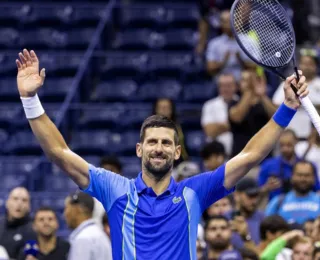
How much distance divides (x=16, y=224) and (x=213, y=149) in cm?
221

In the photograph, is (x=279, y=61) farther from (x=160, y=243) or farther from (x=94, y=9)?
(x=94, y=9)

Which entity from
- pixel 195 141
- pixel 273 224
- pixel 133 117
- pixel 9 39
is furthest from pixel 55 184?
pixel 273 224

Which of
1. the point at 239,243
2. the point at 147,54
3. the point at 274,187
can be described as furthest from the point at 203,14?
the point at 239,243

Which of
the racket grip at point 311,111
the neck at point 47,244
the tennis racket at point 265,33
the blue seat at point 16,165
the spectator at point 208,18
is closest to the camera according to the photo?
the racket grip at point 311,111

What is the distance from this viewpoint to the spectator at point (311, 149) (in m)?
11.7

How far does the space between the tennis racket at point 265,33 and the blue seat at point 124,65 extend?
25.6 feet

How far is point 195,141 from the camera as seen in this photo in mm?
13539

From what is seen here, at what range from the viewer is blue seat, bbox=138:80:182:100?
1445 centimetres

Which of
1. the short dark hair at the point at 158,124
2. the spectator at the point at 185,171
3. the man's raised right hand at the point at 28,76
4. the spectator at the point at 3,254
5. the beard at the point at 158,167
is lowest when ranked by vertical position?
the beard at the point at 158,167

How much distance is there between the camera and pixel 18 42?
15664 mm

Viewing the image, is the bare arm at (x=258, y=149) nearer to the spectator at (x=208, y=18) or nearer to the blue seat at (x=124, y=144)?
the blue seat at (x=124, y=144)

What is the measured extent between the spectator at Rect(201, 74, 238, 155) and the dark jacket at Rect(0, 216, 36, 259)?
2.68m

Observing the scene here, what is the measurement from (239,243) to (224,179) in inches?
146

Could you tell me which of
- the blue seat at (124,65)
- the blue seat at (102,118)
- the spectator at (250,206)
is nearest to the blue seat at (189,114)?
the blue seat at (102,118)
